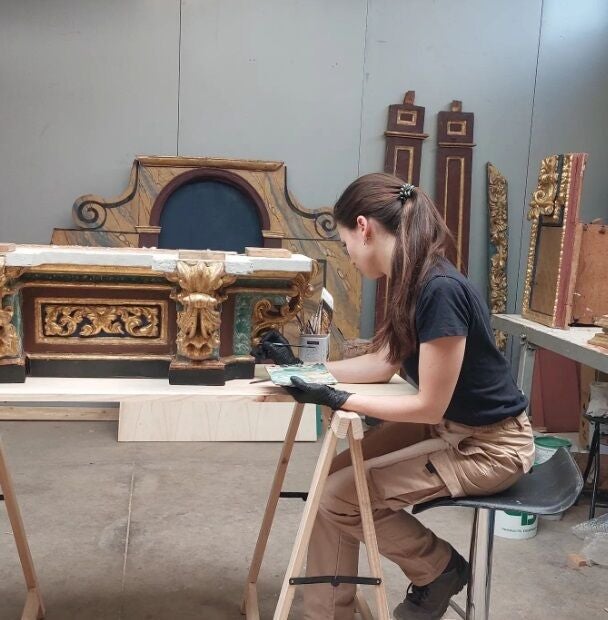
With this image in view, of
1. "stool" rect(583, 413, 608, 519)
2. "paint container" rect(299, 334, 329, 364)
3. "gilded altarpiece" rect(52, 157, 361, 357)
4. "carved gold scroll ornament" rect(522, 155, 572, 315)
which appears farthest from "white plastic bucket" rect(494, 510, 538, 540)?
"gilded altarpiece" rect(52, 157, 361, 357)

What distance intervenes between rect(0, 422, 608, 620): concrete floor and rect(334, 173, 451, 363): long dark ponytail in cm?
131

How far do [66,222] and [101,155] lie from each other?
0.47 metres

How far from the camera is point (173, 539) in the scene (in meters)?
3.21

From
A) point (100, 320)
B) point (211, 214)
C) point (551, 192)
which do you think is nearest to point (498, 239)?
point (551, 192)

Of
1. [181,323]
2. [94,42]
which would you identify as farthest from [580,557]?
[94,42]

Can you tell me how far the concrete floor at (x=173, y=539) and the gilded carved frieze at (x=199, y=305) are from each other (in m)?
1.10

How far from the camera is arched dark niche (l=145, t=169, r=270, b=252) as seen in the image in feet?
15.2

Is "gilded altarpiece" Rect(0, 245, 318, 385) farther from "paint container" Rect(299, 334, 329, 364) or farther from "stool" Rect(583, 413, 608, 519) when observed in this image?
"stool" Rect(583, 413, 608, 519)

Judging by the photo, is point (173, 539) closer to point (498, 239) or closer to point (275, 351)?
point (275, 351)

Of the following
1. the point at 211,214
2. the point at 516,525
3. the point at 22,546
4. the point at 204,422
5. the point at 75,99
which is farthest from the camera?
the point at 211,214

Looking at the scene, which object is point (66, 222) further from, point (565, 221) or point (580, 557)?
point (580, 557)

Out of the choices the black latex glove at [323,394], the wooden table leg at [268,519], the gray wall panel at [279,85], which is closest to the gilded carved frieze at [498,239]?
the gray wall panel at [279,85]

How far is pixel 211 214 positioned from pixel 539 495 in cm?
308

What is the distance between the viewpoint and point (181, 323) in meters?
2.18
